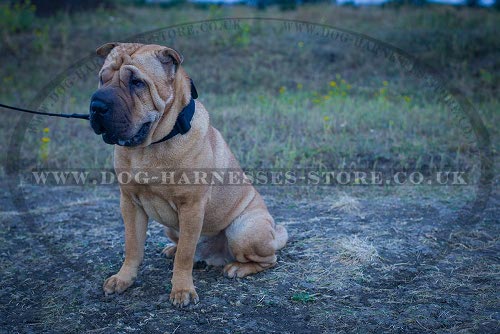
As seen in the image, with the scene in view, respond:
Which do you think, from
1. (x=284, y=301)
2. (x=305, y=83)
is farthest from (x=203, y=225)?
(x=305, y=83)

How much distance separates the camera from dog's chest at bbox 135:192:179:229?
3.37 meters

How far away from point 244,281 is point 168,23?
9.78 meters

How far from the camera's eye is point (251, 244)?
3.68 metres

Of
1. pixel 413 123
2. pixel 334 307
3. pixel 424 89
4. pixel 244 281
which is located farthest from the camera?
pixel 424 89

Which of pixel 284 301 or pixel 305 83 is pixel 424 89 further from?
pixel 284 301

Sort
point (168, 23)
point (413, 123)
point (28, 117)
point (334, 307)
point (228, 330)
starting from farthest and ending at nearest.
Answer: point (168, 23) → point (28, 117) → point (413, 123) → point (334, 307) → point (228, 330)

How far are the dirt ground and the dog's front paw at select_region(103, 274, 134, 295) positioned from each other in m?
Answer: 0.05

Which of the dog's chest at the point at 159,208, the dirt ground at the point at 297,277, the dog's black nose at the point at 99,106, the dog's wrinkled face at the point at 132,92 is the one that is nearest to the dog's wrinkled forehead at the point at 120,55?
the dog's wrinkled face at the point at 132,92

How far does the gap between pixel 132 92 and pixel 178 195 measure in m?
0.70

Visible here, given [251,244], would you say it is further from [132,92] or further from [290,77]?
[290,77]

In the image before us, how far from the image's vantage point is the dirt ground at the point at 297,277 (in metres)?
3.19

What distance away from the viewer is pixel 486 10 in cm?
1290

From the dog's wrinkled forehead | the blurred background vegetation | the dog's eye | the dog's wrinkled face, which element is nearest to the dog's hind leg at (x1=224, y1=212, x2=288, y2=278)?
the dog's wrinkled face

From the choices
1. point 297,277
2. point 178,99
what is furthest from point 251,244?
point 178,99
